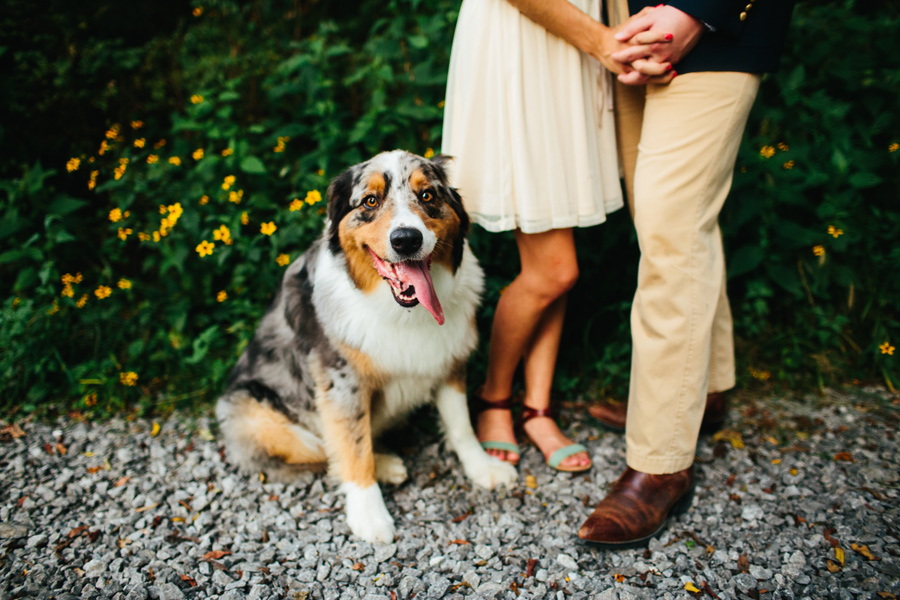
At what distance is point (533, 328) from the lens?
8.36 ft

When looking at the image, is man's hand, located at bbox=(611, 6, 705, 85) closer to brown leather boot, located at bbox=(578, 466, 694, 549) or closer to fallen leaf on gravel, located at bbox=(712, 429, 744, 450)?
brown leather boot, located at bbox=(578, 466, 694, 549)

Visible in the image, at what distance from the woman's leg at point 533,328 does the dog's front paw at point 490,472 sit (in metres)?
0.10

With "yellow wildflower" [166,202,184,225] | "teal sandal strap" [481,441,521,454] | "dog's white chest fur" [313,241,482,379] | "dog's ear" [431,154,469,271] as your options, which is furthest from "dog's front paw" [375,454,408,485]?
"yellow wildflower" [166,202,184,225]

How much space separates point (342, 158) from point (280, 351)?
3.97ft

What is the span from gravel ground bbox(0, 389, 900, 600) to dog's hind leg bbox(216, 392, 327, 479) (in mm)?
105

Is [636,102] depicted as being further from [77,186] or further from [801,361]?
[77,186]

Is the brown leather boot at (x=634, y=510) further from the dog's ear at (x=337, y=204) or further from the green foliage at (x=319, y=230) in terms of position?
the dog's ear at (x=337, y=204)

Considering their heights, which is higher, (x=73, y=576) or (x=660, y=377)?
(x=660, y=377)

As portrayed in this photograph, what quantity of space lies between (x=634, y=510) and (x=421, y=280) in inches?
47.9

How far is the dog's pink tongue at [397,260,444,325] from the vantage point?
2084 mm

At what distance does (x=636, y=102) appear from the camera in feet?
7.39

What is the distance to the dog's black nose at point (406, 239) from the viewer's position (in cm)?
196

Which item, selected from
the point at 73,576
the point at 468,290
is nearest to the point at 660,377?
the point at 468,290

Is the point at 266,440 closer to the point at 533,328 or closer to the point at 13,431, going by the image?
the point at 533,328
